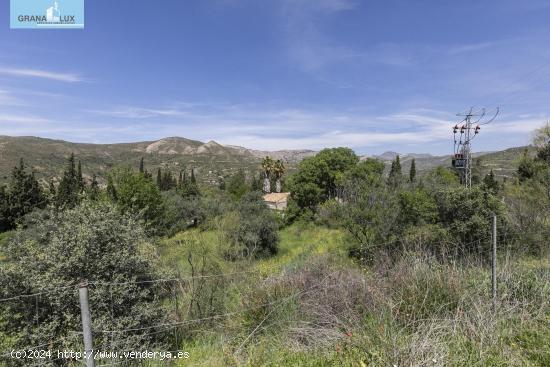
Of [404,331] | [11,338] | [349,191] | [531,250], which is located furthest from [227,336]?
[349,191]

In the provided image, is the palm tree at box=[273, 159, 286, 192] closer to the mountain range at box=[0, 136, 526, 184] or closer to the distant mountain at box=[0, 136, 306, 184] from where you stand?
the mountain range at box=[0, 136, 526, 184]

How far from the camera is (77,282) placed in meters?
5.24

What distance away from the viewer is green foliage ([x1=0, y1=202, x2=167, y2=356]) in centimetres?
497

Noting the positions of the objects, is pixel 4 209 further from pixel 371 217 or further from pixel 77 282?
pixel 77 282

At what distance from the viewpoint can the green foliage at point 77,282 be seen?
4.97 metres

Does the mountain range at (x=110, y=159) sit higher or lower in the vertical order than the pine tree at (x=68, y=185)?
higher

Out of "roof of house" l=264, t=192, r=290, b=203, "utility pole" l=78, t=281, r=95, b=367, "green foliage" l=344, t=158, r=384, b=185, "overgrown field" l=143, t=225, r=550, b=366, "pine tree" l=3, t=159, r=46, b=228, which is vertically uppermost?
"green foliage" l=344, t=158, r=384, b=185

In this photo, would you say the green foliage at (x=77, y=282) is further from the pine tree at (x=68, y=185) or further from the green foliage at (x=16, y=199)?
the green foliage at (x=16, y=199)

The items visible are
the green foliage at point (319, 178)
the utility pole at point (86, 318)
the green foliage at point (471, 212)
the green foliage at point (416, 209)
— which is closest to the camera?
the utility pole at point (86, 318)

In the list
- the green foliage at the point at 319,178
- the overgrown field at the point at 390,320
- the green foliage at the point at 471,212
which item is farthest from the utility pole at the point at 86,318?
the green foliage at the point at 319,178

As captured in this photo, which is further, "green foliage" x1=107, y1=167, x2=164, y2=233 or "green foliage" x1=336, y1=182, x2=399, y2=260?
A: "green foliage" x1=107, y1=167, x2=164, y2=233

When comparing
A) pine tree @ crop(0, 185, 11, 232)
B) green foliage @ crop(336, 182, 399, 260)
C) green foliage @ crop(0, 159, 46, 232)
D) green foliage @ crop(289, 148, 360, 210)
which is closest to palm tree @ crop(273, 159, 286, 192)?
green foliage @ crop(289, 148, 360, 210)

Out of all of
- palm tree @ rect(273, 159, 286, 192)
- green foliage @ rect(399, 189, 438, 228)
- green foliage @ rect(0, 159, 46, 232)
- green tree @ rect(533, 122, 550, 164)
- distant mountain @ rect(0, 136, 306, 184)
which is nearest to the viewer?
green foliage @ rect(399, 189, 438, 228)

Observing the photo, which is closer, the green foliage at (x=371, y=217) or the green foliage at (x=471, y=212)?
the green foliage at (x=471, y=212)
